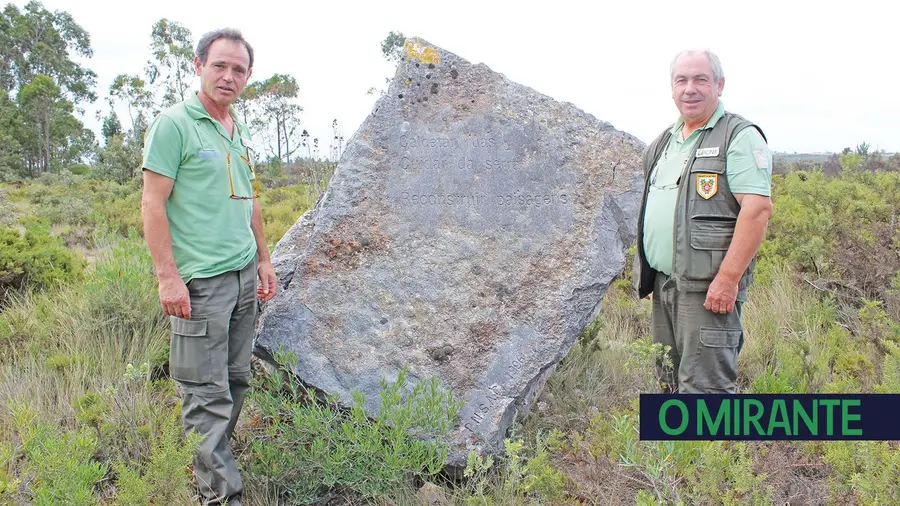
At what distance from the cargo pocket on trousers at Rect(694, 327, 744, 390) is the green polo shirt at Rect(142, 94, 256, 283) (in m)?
2.26

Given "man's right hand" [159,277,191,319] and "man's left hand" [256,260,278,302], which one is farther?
"man's left hand" [256,260,278,302]

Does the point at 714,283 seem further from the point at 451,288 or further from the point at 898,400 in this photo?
the point at 451,288

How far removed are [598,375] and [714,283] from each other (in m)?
1.72

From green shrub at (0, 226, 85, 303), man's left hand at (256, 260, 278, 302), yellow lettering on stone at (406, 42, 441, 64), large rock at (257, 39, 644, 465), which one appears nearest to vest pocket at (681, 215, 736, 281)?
large rock at (257, 39, 644, 465)

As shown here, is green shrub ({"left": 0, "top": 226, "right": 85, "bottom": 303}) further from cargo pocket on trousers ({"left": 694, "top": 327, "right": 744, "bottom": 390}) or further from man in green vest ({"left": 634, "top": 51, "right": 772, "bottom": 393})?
cargo pocket on trousers ({"left": 694, "top": 327, "right": 744, "bottom": 390})

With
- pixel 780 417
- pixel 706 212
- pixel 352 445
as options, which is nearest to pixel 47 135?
pixel 352 445

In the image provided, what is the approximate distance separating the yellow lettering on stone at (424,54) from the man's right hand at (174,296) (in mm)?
1858

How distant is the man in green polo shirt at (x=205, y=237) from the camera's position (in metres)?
2.74

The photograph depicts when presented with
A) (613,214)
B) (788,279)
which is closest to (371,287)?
(613,214)

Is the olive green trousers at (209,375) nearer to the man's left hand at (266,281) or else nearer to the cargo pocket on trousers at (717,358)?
the man's left hand at (266,281)

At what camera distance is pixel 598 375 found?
453 centimetres

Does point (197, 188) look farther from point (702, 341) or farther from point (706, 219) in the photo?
point (702, 341)

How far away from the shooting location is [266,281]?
11.0ft

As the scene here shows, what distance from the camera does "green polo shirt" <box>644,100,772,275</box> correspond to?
2.95 meters
